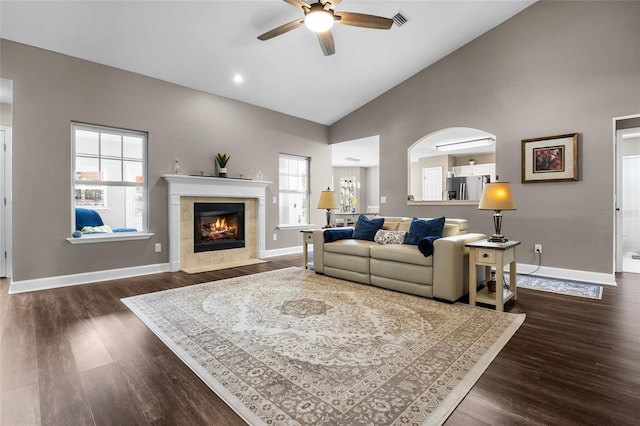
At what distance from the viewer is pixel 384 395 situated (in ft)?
5.60

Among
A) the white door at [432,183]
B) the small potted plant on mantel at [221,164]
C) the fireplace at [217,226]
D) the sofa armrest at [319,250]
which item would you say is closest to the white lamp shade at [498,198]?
the sofa armrest at [319,250]

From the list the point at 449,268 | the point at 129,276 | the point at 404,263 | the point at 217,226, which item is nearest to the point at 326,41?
the point at 404,263

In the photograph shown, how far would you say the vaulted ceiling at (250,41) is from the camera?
3648mm

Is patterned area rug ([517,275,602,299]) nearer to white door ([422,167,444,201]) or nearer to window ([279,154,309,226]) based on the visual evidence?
window ([279,154,309,226])

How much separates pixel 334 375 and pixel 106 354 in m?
1.64

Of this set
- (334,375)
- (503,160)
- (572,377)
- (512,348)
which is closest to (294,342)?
(334,375)

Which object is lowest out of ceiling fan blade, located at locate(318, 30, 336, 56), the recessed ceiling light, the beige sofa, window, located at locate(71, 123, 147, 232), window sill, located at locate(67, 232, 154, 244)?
the beige sofa

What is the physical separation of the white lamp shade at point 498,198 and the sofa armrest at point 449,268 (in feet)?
1.54

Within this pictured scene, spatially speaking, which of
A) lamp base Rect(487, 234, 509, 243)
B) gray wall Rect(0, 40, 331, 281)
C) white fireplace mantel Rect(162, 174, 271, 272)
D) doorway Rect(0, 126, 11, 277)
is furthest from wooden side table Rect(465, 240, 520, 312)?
doorway Rect(0, 126, 11, 277)

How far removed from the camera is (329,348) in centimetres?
227

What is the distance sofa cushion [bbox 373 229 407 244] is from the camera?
4066 millimetres

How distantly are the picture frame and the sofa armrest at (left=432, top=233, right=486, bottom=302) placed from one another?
223 centimetres

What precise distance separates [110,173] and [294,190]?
378cm

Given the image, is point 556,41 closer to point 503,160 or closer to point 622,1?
point 622,1
